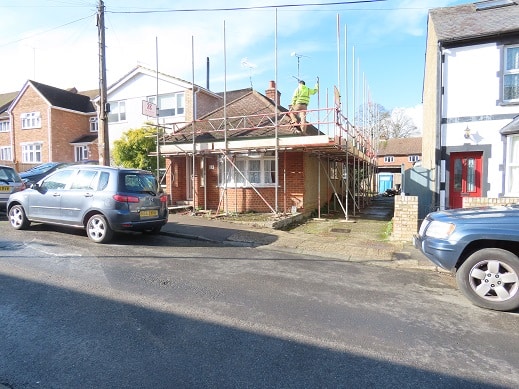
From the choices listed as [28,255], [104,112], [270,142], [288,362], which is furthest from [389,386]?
[104,112]

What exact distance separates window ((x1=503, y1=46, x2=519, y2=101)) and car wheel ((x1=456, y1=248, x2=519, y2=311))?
738 centimetres

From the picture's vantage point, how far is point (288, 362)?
3.02 m

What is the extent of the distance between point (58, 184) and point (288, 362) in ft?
24.0

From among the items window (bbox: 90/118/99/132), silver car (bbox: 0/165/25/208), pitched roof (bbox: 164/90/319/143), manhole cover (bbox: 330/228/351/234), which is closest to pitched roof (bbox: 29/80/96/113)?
window (bbox: 90/118/99/132)

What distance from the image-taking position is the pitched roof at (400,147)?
48213 millimetres

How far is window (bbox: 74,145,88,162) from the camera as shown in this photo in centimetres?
2747

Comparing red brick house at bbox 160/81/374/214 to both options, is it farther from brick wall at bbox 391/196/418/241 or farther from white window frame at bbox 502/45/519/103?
white window frame at bbox 502/45/519/103

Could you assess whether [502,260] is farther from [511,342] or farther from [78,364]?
[78,364]

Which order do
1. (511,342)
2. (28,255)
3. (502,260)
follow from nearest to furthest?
(511,342) → (502,260) → (28,255)

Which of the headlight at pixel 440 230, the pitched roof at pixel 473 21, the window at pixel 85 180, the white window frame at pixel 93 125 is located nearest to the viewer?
the headlight at pixel 440 230

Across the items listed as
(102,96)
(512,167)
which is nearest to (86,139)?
(102,96)

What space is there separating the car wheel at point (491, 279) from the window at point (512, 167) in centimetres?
658

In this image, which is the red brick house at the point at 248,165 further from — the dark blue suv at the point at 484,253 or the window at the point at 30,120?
the window at the point at 30,120

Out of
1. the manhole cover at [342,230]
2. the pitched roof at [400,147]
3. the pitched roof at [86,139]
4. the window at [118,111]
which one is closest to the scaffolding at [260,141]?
the manhole cover at [342,230]
